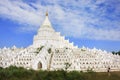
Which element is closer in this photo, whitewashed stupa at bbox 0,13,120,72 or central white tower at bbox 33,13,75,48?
whitewashed stupa at bbox 0,13,120,72

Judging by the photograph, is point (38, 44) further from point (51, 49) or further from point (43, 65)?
point (43, 65)

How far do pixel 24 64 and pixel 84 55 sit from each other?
9.98 meters

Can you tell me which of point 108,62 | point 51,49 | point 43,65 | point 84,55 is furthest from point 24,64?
point 108,62

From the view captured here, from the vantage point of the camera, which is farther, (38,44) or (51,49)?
(38,44)

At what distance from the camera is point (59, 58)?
4744 cm

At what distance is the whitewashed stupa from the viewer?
45.2 metres

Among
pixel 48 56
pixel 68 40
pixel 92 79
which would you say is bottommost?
pixel 92 79

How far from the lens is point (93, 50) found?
5225 centimetres

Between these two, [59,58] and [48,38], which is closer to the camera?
[59,58]

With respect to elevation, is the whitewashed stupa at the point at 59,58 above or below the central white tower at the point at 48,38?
below

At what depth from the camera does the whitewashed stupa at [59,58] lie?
148 feet

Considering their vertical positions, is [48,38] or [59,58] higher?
[48,38]

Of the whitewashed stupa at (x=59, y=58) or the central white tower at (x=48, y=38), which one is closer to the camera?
the whitewashed stupa at (x=59, y=58)

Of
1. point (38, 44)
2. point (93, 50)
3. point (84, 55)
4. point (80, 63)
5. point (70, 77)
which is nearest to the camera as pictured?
point (70, 77)
